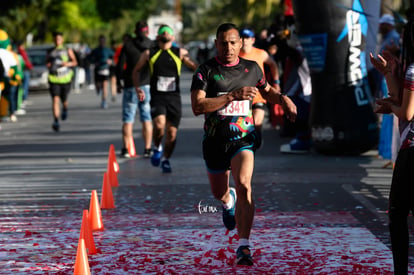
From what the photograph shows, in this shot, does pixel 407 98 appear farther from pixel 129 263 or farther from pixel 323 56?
pixel 323 56

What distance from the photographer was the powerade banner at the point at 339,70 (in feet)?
48.4

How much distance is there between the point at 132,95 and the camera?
1513 centimetres

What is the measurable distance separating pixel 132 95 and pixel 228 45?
7.81 metres

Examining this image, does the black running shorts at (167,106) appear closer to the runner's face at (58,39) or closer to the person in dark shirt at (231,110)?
the person in dark shirt at (231,110)

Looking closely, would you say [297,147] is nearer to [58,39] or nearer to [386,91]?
[386,91]

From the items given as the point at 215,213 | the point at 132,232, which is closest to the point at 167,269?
the point at 132,232

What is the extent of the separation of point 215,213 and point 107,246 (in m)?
2.09

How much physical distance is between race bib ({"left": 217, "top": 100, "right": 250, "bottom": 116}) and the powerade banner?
24.6ft

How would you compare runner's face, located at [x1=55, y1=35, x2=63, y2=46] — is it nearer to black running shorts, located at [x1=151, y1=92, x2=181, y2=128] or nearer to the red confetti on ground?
black running shorts, located at [x1=151, y1=92, x2=181, y2=128]

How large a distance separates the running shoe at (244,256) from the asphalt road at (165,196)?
19 cm

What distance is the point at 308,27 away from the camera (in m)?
15.0

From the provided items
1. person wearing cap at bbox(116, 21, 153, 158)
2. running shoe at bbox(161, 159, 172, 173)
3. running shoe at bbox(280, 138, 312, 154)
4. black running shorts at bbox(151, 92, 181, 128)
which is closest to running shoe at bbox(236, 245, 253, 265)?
running shoe at bbox(161, 159, 172, 173)

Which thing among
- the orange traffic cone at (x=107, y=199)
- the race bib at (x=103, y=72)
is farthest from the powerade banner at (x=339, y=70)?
the race bib at (x=103, y=72)

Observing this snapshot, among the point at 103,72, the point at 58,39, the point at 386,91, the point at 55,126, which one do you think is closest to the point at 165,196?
the point at 386,91
